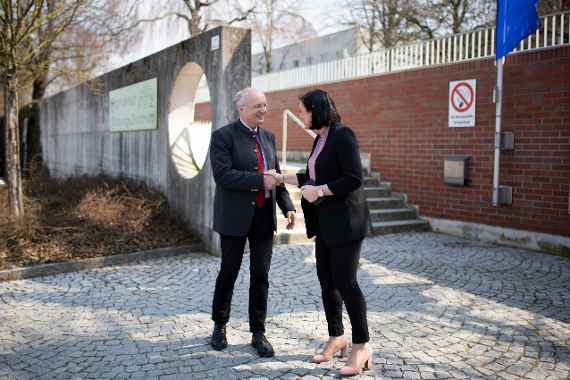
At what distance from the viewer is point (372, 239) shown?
823 cm

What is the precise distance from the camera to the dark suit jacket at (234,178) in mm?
3572

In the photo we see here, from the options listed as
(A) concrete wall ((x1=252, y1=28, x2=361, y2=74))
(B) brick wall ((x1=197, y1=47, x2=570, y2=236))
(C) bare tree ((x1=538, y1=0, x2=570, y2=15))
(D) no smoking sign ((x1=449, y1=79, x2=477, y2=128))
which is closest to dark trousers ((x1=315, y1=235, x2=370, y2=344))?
(B) brick wall ((x1=197, y1=47, x2=570, y2=236))

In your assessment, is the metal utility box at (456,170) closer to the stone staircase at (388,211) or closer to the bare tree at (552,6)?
the stone staircase at (388,211)

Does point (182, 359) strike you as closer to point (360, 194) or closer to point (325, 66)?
point (360, 194)

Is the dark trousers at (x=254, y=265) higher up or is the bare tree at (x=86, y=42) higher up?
the bare tree at (x=86, y=42)

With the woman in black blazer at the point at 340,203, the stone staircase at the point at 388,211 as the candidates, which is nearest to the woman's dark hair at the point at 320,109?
the woman in black blazer at the point at 340,203

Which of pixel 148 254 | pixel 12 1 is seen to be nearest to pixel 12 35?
pixel 12 1

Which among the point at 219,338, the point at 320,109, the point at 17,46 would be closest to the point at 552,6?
the point at 320,109

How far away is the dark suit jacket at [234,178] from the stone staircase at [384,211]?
4.10 meters

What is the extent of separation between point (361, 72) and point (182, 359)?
341 inches

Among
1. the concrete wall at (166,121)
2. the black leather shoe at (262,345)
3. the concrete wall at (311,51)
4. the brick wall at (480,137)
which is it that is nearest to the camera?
the black leather shoe at (262,345)

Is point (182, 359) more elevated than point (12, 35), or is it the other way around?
point (12, 35)

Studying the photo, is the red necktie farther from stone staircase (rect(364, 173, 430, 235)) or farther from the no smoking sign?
the no smoking sign

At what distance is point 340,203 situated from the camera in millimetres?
3293
